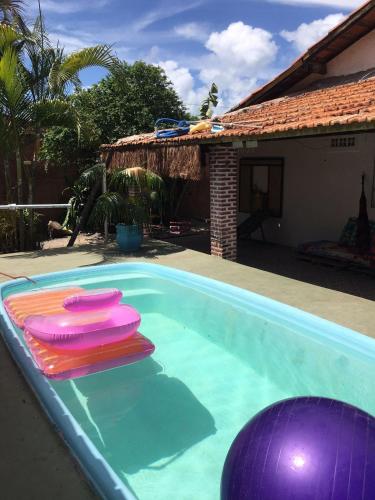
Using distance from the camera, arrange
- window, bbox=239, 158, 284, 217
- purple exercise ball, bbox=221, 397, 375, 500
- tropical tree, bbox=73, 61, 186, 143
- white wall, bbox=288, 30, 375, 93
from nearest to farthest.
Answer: purple exercise ball, bbox=221, 397, 375, 500, white wall, bbox=288, 30, 375, 93, window, bbox=239, 158, 284, 217, tropical tree, bbox=73, 61, 186, 143

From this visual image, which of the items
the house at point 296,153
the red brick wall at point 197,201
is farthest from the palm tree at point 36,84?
the red brick wall at point 197,201

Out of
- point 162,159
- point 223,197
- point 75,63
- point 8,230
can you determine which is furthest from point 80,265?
point 75,63

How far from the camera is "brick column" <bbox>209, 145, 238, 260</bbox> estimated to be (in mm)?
9172

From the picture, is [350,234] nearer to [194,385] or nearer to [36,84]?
[194,385]

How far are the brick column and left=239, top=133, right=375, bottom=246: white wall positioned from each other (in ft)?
8.09

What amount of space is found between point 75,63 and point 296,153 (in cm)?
587

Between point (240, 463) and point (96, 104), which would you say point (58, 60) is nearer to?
point (96, 104)

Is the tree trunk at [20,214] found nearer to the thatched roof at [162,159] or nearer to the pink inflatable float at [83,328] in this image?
the thatched roof at [162,159]

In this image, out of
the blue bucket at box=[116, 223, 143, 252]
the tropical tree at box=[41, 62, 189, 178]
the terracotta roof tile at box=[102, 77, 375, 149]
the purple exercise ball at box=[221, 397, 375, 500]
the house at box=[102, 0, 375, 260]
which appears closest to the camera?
the purple exercise ball at box=[221, 397, 375, 500]

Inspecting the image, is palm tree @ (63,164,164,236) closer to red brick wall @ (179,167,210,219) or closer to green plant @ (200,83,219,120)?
red brick wall @ (179,167,210,219)

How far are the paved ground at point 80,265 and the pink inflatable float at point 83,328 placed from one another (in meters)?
0.47

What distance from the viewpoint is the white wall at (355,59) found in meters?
10.0

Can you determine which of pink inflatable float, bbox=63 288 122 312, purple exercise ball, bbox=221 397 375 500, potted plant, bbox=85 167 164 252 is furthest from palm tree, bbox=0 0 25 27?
purple exercise ball, bbox=221 397 375 500

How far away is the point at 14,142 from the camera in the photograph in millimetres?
9570
